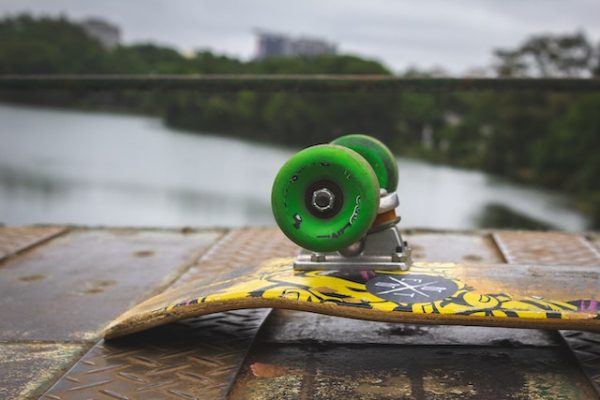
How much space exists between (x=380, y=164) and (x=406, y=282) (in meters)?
0.72

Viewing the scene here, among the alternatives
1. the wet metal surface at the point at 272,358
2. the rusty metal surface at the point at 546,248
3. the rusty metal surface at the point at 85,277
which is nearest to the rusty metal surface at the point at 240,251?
the rusty metal surface at the point at 85,277

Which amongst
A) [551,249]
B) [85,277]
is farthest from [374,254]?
[551,249]

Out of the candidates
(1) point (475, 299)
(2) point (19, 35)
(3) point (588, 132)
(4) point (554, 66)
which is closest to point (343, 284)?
(1) point (475, 299)

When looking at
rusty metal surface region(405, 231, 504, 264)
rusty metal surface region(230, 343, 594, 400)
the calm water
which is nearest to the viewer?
rusty metal surface region(230, 343, 594, 400)

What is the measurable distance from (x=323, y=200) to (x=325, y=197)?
0.05 feet

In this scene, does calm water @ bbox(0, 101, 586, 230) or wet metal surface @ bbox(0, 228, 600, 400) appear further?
calm water @ bbox(0, 101, 586, 230)

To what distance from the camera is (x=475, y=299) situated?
2.60 meters

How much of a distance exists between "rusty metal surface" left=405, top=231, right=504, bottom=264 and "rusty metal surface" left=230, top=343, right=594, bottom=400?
1.86 m

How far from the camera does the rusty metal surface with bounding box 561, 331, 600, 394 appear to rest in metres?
2.46

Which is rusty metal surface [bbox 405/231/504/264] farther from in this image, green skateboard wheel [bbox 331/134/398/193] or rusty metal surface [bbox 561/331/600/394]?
rusty metal surface [bbox 561/331/600/394]

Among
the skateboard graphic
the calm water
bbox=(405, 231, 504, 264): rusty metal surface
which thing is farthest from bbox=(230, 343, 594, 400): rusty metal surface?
the calm water

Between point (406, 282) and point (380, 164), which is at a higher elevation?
point (380, 164)

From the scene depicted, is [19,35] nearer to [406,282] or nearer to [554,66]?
[406,282]

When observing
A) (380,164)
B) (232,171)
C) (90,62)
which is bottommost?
(232,171)
